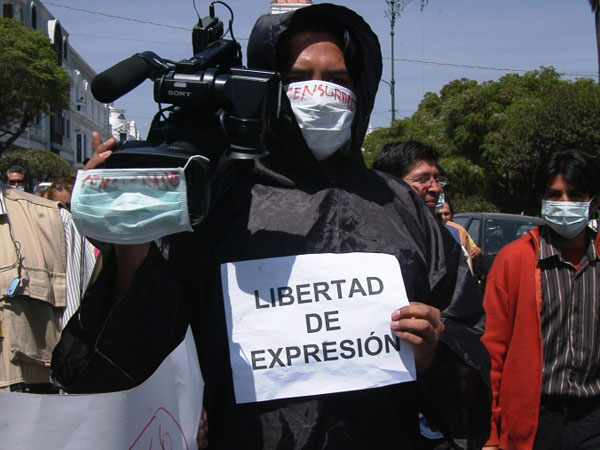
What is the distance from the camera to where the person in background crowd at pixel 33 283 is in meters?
2.82

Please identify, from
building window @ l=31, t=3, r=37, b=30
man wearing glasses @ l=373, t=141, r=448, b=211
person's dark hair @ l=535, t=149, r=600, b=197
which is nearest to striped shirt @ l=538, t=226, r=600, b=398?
person's dark hair @ l=535, t=149, r=600, b=197

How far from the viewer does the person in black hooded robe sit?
1.52m

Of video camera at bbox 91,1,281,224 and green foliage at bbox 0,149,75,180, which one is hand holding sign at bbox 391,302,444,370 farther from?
green foliage at bbox 0,149,75,180

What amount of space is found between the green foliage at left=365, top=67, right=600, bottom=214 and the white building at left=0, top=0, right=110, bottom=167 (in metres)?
24.2

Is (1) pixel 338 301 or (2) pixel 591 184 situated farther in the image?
(2) pixel 591 184

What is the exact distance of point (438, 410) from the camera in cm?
181

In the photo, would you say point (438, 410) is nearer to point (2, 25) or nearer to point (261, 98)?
point (261, 98)

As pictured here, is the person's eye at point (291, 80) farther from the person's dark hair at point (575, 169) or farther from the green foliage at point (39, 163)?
the green foliage at point (39, 163)

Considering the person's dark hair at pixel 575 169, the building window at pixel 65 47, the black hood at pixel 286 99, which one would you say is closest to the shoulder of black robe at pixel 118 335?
the black hood at pixel 286 99

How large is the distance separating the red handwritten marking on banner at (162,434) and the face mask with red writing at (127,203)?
40 cm

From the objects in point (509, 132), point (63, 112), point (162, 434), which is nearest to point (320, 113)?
point (162, 434)

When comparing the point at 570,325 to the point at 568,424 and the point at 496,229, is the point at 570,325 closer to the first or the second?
the point at 568,424

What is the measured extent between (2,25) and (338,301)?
30.1 metres

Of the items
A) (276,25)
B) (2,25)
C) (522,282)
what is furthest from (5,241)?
(2,25)
